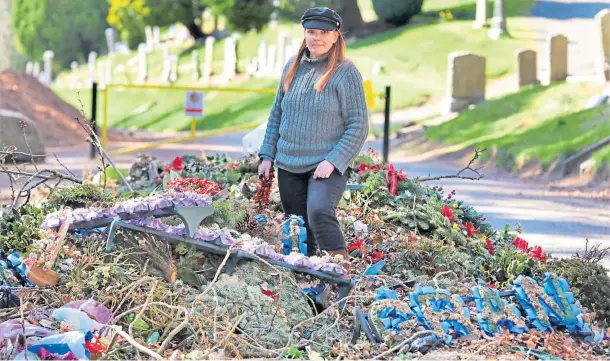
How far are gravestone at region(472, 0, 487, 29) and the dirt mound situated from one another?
1272 centimetres

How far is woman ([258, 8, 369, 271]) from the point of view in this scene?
6043mm

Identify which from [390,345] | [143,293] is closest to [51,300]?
[143,293]

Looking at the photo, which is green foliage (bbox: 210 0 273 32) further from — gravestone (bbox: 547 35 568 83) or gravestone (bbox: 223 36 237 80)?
gravestone (bbox: 547 35 568 83)

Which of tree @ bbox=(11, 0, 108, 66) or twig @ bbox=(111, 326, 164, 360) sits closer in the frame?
twig @ bbox=(111, 326, 164, 360)

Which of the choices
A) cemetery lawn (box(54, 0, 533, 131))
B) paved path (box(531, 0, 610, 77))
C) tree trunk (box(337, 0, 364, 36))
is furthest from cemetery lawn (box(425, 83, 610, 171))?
tree trunk (box(337, 0, 364, 36))

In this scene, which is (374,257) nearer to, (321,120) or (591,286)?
(321,120)

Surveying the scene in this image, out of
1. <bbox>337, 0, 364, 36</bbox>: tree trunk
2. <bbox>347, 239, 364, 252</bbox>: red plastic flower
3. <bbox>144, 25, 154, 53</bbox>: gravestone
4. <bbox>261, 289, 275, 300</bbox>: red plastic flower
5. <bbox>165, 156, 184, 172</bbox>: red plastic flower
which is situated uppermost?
<bbox>337, 0, 364, 36</bbox>: tree trunk

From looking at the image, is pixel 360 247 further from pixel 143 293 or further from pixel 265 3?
pixel 265 3

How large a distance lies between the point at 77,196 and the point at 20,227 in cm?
88

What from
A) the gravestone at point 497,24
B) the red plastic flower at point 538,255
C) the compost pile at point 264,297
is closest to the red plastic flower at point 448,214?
the compost pile at point 264,297

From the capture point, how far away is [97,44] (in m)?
61.4

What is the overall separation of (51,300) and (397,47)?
30106 millimetres

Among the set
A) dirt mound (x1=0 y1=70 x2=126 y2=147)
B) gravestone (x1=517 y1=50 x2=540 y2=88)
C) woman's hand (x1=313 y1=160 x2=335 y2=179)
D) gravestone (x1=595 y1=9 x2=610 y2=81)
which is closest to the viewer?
woman's hand (x1=313 y1=160 x2=335 y2=179)

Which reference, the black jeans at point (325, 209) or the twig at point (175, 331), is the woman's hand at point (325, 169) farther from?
the twig at point (175, 331)
